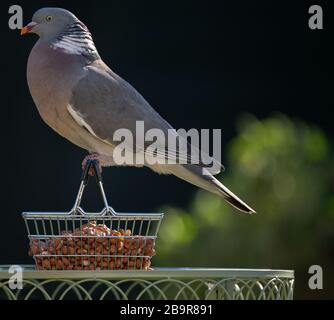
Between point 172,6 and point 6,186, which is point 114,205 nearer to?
point 6,186

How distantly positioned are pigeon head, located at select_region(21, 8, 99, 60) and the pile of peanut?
2.64 feet

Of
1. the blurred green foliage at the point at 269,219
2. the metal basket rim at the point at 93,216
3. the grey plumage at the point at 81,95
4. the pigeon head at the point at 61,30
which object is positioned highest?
the pigeon head at the point at 61,30

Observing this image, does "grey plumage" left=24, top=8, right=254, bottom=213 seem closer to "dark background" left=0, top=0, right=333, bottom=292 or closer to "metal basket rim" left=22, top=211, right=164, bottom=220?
"metal basket rim" left=22, top=211, right=164, bottom=220

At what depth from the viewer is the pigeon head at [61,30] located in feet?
10.5

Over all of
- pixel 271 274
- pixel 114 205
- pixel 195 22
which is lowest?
pixel 114 205

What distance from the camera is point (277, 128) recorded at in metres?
4.57

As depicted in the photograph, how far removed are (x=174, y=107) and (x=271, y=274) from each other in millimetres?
3469

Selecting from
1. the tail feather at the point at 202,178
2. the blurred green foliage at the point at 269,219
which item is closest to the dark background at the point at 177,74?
the blurred green foliage at the point at 269,219

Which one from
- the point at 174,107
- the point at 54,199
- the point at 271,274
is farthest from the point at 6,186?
the point at 271,274

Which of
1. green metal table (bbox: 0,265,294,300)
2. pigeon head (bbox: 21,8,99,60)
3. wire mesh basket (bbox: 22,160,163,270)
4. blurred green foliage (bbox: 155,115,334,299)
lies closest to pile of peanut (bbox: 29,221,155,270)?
wire mesh basket (bbox: 22,160,163,270)

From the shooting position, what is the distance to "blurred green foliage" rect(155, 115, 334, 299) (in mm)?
4449

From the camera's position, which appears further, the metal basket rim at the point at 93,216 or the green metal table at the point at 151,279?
the metal basket rim at the point at 93,216

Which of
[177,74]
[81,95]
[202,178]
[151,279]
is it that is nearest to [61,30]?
[81,95]

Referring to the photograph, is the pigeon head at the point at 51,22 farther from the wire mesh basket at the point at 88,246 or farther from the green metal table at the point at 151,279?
the green metal table at the point at 151,279
